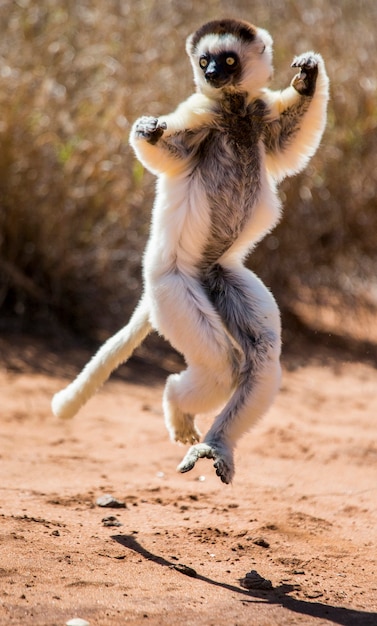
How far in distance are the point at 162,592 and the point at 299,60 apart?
101 inches

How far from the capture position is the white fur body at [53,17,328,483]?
13.5 ft

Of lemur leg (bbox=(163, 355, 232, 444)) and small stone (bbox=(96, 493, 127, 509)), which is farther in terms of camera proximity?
small stone (bbox=(96, 493, 127, 509))

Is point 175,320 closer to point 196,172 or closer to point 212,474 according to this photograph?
point 196,172

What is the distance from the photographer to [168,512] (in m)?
4.94

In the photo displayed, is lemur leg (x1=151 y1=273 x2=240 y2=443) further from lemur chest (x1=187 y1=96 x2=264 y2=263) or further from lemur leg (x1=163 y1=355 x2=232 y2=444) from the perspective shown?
lemur chest (x1=187 y1=96 x2=264 y2=263)

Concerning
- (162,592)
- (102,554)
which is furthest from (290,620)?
(102,554)

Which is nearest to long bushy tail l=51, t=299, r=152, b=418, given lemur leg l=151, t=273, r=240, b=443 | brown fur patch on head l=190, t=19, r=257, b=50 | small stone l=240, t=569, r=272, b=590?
lemur leg l=151, t=273, r=240, b=443

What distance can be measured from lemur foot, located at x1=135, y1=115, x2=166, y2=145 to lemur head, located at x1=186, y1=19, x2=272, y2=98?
0.40 metres

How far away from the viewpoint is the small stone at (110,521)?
4.63 m

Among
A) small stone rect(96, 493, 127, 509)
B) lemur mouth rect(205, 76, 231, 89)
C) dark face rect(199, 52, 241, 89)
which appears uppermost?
dark face rect(199, 52, 241, 89)

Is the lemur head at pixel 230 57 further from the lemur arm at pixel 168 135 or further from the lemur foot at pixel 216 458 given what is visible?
the lemur foot at pixel 216 458

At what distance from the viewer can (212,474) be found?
229 inches

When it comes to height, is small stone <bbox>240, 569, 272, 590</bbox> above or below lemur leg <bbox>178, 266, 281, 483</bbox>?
below

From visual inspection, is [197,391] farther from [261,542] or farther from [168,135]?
[168,135]
